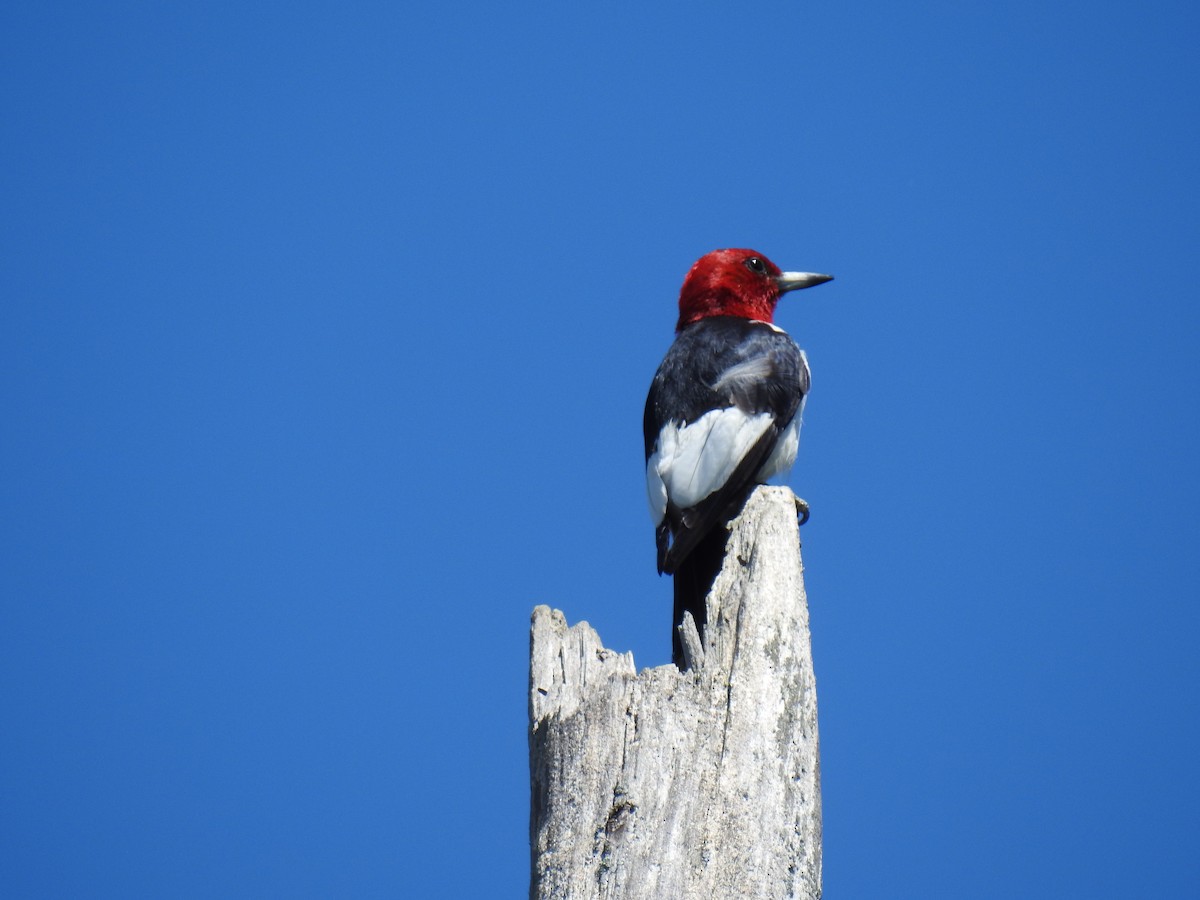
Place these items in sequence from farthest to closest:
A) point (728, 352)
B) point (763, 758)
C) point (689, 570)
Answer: point (728, 352) < point (689, 570) < point (763, 758)

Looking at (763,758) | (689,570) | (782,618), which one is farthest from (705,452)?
(763,758)

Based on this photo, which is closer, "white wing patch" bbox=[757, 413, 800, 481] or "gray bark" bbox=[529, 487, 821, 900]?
"gray bark" bbox=[529, 487, 821, 900]

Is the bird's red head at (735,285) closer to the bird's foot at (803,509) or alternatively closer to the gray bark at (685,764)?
the bird's foot at (803,509)

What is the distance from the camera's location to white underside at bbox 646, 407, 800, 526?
482 centimetres

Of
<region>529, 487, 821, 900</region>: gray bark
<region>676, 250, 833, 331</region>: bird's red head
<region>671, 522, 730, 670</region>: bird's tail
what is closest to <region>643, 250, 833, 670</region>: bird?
<region>671, 522, 730, 670</region>: bird's tail

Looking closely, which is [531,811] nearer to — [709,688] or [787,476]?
[709,688]

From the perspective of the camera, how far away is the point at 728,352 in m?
5.48

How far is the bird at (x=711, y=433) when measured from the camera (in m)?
4.69

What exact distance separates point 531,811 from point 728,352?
2.68m

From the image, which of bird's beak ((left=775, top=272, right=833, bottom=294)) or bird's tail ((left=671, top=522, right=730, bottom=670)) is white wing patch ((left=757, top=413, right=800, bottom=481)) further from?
bird's beak ((left=775, top=272, right=833, bottom=294))

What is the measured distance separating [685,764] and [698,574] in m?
1.66

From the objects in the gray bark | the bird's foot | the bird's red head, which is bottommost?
the gray bark

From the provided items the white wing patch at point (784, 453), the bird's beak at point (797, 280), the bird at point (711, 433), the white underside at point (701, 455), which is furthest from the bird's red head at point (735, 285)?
the white underside at point (701, 455)

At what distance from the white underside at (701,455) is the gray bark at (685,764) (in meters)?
1.31
